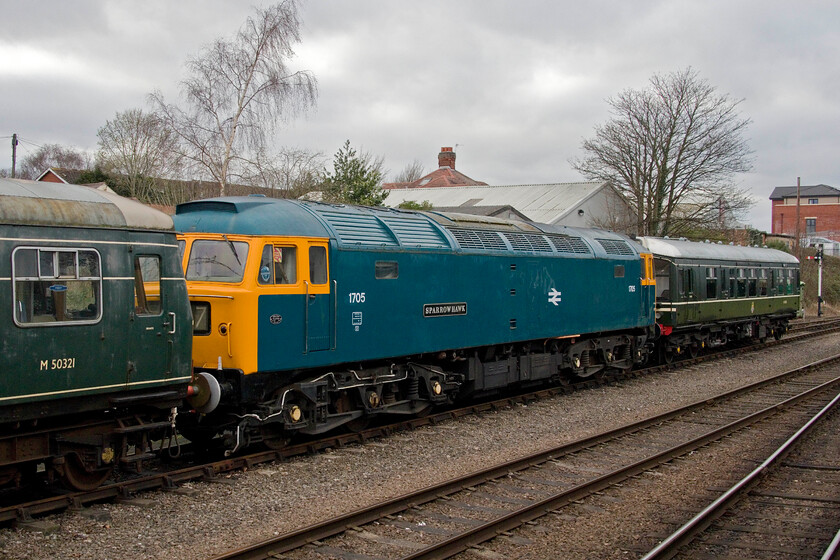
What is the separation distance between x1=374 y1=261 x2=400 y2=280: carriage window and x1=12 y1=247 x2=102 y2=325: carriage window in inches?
179

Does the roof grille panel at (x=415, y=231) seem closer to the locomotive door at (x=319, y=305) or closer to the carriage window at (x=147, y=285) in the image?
the locomotive door at (x=319, y=305)

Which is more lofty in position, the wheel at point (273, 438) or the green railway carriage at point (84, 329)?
the green railway carriage at point (84, 329)

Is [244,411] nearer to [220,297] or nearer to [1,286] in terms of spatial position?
[220,297]

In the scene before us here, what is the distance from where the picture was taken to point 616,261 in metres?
18.2

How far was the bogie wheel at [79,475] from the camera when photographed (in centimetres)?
793

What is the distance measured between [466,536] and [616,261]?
12.0m

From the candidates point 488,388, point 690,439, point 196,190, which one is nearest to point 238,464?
point 488,388

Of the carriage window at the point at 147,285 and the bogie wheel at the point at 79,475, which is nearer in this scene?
the bogie wheel at the point at 79,475

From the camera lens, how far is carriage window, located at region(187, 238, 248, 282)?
9.84m

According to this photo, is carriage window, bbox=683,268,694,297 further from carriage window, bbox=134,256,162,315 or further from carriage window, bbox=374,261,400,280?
carriage window, bbox=134,256,162,315

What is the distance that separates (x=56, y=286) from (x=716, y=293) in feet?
70.2

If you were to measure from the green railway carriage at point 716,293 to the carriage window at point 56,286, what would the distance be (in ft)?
57.6

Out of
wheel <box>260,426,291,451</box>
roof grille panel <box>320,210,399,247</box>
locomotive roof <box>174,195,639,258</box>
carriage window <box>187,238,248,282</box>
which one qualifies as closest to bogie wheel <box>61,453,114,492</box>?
wheel <box>260,426,291,451</box>

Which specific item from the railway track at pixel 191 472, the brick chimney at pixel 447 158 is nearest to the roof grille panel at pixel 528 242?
the railway track at pixel 191 472
